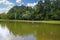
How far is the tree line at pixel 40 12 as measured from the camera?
2709 cm

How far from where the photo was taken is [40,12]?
2856 cm

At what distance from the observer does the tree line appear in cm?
2709

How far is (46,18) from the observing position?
26781 millimetres

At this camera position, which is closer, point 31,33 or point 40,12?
point 31,33

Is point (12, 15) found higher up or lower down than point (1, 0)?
lower down

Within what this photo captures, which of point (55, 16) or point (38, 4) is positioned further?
point (38, 4)

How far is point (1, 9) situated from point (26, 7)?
5518 millimetres

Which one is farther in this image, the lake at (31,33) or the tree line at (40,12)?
the tree line at (40,12)

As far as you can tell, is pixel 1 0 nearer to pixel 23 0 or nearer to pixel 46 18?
pixel 23 0

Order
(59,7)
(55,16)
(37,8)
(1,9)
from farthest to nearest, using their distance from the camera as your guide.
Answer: (1,9), (37,8), (59,7), (55,16)

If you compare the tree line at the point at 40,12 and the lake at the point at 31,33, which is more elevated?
the tree line at the point at 40,12

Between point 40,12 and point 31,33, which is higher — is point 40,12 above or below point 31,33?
above

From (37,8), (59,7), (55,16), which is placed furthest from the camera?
(37,8)

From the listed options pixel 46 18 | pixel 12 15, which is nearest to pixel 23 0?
pixel 12 15
